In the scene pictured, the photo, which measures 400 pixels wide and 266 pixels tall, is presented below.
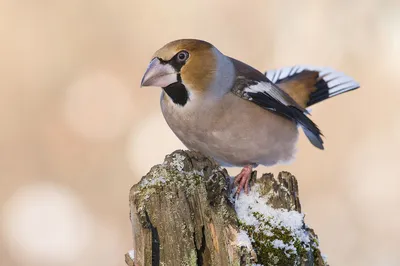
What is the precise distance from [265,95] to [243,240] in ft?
4.62

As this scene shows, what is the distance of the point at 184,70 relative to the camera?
290 centimetres

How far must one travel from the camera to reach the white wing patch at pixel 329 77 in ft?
14.0

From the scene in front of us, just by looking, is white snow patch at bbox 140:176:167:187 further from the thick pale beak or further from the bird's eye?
the bird's eye

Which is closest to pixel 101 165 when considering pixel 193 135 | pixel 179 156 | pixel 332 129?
pixel 332 129

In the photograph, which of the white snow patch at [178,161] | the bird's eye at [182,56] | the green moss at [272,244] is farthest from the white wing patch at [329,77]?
the green moss at [272,244]

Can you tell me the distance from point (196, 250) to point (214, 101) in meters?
1.13

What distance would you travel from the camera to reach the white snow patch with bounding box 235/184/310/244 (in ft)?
6.75

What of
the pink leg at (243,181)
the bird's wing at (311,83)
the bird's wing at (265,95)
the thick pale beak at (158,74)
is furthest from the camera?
the bird's wing at (311,83)

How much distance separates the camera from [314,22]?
7.76 metres

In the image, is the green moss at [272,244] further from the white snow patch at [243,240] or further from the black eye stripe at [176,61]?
the black eye stripe at [176,61]

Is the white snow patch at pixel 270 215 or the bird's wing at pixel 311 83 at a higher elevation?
the bird's wing at pixel 311 83

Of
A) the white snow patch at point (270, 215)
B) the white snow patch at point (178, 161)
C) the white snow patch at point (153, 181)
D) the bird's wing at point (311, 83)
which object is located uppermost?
the bird's wing at point (311, 83)

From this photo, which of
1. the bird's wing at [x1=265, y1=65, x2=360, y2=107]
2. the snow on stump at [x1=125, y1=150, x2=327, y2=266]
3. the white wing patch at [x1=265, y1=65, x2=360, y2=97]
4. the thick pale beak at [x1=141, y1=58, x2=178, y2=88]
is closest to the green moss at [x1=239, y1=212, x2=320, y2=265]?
the snow on stump at [x1=125, y1=150, x2=327, y2=266]

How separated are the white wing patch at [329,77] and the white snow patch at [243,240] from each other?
99.0 inches
